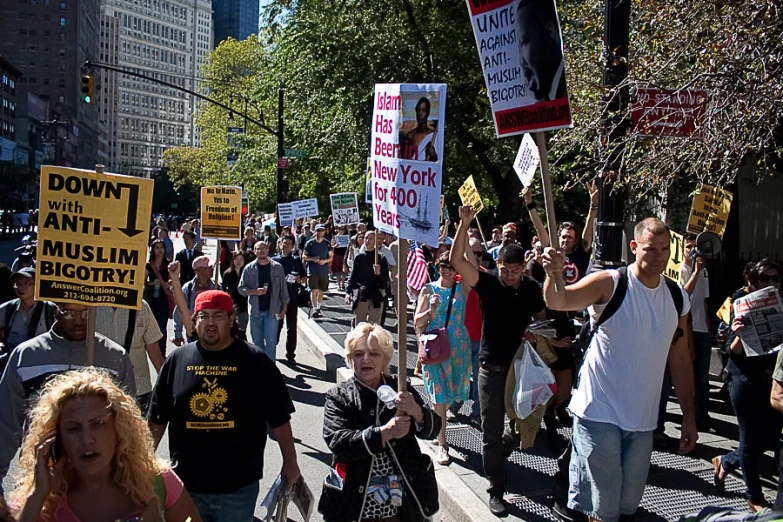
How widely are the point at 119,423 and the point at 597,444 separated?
2.41m

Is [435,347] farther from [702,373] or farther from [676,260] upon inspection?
[702,373]

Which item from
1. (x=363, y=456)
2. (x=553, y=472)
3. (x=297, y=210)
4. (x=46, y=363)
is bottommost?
(x=553, y=472)

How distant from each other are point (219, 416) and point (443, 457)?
303cm

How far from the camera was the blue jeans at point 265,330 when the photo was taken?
9742mm

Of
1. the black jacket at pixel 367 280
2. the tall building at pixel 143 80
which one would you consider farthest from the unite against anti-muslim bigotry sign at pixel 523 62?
the tall building at pixel 143 80

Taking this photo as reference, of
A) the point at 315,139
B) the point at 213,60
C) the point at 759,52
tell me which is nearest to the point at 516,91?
the point at 759,52

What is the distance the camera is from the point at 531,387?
515cm

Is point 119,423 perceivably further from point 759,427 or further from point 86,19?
point 86,19

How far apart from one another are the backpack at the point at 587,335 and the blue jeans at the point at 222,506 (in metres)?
1.92

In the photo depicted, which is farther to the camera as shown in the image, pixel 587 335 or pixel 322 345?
pixel 322 345

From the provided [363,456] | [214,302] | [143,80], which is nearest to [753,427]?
[363,456]

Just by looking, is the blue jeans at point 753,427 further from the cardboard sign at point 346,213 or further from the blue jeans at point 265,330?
the cardboard sign at point 346,213

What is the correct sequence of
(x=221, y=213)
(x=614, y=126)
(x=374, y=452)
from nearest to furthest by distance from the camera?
1. (x=374, y=452)
2. (x=614, y=126)
3. (x=221, y=213)

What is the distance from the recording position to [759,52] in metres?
6.63
